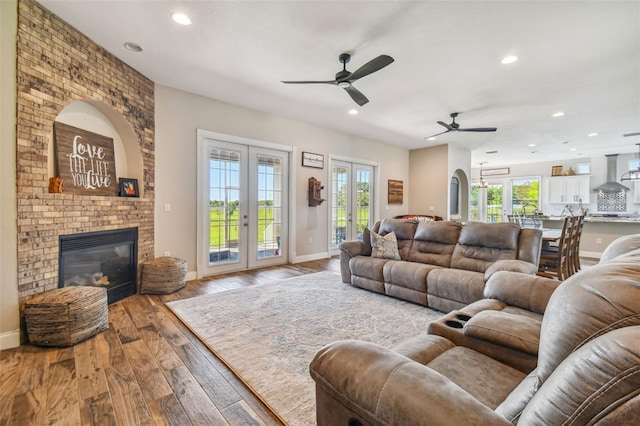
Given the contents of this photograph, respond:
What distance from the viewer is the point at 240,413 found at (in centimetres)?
167

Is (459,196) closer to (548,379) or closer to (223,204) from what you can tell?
(223,204)

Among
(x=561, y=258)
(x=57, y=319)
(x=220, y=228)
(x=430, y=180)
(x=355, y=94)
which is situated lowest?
(x=57, y=319)

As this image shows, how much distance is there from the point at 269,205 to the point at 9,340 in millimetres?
3740

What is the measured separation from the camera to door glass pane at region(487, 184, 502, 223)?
38.5 feet

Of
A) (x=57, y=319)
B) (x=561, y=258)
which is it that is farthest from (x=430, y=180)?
(x=57, y=319)

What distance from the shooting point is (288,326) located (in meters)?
2.81

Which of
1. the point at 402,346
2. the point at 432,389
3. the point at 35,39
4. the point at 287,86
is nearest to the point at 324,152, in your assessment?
the point at 287,86

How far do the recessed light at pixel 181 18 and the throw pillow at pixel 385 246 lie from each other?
3280 mm

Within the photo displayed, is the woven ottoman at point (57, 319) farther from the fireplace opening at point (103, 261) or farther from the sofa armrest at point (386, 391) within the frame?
the sofa armrest at point (386, 391)

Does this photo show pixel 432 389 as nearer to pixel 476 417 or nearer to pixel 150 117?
pixel 476 417

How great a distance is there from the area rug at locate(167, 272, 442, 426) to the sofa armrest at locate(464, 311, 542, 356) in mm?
1032

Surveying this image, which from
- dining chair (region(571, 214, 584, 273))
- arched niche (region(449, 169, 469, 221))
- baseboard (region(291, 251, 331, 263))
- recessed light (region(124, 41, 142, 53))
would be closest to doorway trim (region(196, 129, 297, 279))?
baseboard (region(291, 251, 331, 263))

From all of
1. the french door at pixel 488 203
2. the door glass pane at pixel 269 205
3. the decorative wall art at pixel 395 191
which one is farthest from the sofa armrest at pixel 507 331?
the french door at pixel 488 203

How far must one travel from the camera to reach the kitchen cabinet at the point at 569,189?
368 inches
